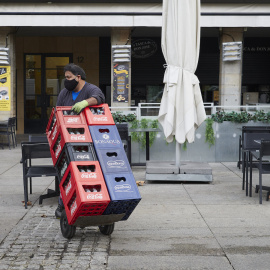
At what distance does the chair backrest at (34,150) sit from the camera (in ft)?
23.5

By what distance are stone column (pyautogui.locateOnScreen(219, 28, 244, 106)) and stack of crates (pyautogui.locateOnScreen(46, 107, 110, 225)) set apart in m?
10.4

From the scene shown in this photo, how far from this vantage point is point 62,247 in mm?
5109

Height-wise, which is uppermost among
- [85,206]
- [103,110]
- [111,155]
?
[103,110]

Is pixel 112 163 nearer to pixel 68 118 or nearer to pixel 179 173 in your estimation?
pixel 68 118

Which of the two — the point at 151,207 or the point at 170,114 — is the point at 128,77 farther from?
the point at 151,207

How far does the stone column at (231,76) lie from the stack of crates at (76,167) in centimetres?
1035

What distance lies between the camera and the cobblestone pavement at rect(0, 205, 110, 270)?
181 inches

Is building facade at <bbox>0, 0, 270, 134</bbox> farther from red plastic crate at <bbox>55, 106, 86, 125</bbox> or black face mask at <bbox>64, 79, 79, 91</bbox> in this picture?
red plastic crate at <bbox>55, 106, 86, 125</bbox>

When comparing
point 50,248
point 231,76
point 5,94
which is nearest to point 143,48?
point 231,76

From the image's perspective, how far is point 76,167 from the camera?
16.6 ft

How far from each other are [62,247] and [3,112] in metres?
10.6

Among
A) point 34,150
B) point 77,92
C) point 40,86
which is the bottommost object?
point 34,150

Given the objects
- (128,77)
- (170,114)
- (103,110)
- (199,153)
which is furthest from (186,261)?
(128,77)

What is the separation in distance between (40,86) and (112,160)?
14.3 metres
